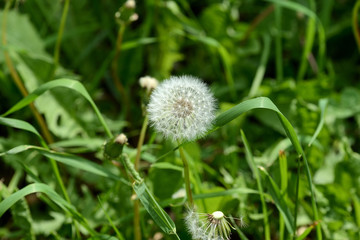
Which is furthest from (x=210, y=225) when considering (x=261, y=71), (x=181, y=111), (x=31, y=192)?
(x=261, y=71)

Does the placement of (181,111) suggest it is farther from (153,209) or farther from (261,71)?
(261,71)

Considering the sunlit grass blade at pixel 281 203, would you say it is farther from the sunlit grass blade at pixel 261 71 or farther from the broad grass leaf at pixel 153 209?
the sunlit grass blade at pixel 261 71

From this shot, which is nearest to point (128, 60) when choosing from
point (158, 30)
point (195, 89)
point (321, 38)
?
point (158, 30)

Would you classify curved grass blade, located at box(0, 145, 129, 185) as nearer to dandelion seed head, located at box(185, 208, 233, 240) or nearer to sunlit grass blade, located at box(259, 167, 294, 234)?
dandelion seed head, located at box(185, 208, 233, 240)

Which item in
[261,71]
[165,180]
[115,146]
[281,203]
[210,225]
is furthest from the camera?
[261,71]

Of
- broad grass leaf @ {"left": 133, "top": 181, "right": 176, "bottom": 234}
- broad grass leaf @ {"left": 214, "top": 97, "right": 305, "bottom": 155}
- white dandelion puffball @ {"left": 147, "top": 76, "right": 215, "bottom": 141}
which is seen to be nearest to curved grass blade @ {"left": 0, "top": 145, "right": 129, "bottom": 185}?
broad grass leaf @ {"left": 133, "top": 181, "right": 176, "bottom": 234}

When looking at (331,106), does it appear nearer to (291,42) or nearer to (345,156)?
(345,156)
